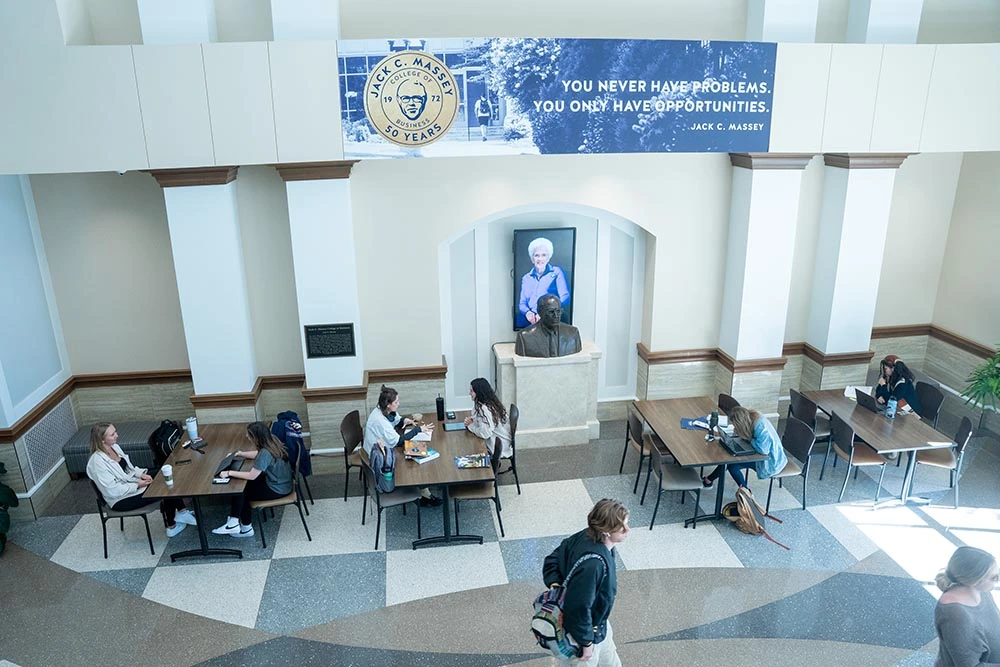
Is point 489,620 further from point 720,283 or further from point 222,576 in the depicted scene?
point 720,283

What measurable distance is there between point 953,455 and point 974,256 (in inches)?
120

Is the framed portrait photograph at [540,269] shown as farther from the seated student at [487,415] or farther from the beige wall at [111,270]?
the beige wall at [111,270]

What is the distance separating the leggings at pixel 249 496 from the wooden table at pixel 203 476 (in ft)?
0.44

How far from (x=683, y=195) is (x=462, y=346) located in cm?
317

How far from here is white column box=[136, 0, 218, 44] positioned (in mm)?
6805

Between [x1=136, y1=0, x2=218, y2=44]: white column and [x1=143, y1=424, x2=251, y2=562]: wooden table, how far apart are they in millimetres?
3846

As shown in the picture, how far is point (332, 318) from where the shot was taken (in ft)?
25.8

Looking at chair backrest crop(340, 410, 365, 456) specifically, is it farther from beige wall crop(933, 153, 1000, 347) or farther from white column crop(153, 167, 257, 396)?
beige wall crop(933, 153, 1000, 347)

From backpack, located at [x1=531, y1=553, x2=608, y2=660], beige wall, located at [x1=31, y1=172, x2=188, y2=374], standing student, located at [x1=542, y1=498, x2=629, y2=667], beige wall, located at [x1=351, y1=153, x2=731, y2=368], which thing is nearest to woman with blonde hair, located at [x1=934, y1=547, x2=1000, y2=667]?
standing student, located at [x1=542, y1=498, x2=629, y2=667]

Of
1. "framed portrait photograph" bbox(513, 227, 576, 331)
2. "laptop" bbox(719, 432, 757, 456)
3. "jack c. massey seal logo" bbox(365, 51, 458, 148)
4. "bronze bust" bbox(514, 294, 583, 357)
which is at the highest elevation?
"jack c. massey seal logo" bbox(365, 51, 458, 148)

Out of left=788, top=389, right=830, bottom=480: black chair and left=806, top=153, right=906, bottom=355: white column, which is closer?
left=788, top=389, right=830, bottom=480: black chair

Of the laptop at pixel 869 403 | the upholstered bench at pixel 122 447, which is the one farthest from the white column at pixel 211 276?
the laptop at pixel 869 403

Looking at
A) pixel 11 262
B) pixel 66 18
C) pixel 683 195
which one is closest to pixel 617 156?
pixel 683 195

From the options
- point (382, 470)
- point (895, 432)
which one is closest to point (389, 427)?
point (382, 470)
